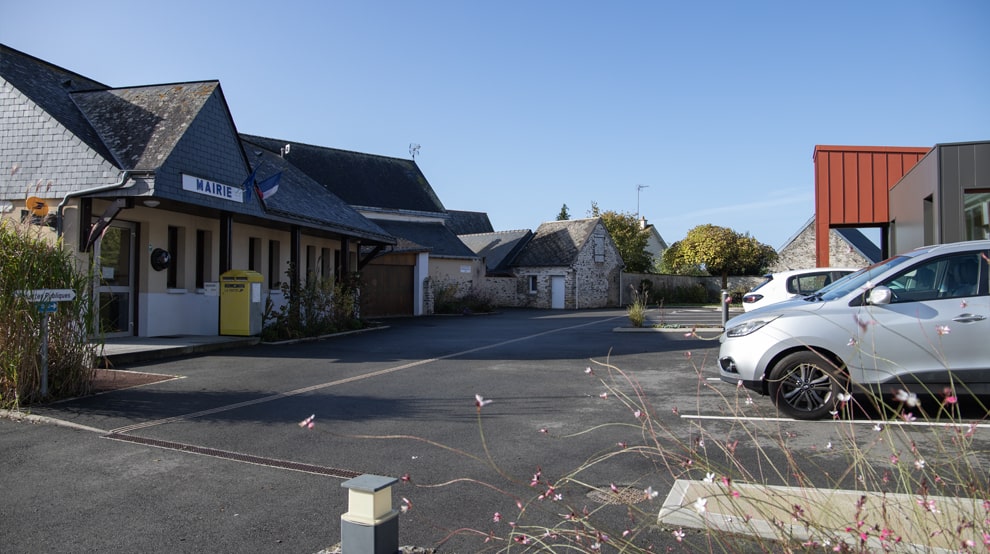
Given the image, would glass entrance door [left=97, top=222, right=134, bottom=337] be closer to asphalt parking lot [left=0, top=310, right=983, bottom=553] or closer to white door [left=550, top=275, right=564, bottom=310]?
asphalt parking lot [left=0, top=310, right=983, bottom=553]

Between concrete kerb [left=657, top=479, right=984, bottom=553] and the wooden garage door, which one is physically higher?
the wooden garage door

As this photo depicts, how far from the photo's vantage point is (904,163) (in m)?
17.9

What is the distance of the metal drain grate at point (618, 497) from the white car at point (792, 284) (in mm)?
8953

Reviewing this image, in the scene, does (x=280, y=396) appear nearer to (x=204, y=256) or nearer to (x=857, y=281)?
(x=857, y=281)

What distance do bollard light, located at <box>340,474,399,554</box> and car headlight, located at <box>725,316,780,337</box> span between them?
5205 millimetres

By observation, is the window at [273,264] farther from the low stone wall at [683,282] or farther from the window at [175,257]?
the low stone wall at [683,282]

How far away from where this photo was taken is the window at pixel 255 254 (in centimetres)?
1877

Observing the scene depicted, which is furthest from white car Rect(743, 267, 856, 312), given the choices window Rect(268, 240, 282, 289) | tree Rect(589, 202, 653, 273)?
tree Rect(589, 202, 653, 273)

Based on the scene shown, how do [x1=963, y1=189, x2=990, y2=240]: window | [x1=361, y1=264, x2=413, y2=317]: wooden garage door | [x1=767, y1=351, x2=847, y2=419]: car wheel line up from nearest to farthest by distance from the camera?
1. [x1=767, y1=351, x2=847, y2=419]: car wheel
2. [x1=963, y1=189, x2=990, y2=240]: window
3. [x1=361, y1=264, x2=413, y2=317]: wooden garage door

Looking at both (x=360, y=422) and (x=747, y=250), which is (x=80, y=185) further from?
(x=747, y=250)

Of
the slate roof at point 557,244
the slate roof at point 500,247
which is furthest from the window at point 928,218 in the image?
the slate roof at point 500,247

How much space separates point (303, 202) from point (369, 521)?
57.6ft

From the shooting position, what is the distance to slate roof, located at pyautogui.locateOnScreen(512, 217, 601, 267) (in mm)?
41031

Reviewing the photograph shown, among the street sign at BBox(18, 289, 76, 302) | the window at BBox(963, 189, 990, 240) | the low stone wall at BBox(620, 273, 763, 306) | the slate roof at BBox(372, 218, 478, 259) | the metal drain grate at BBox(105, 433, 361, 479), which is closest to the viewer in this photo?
the metal drain grate at BBox(105, 433, 361, 479)
